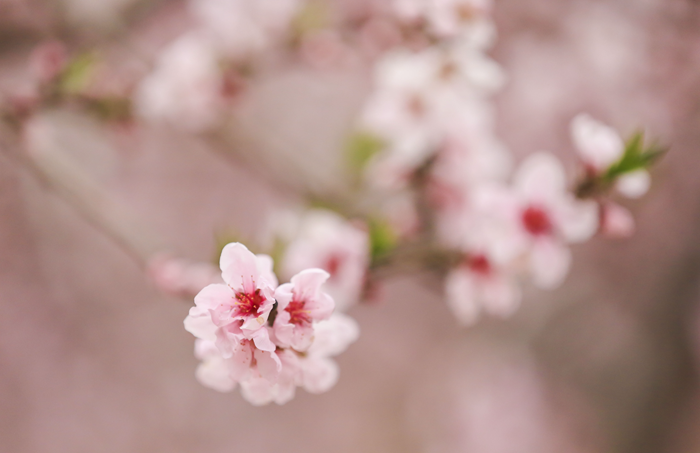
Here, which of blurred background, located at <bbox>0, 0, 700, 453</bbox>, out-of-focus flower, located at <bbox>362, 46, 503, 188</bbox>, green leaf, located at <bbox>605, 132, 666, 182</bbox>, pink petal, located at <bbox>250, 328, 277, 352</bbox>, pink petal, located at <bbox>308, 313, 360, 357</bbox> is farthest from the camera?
blurred background, located at <bbox>0, 0, 700, 453</bbox>

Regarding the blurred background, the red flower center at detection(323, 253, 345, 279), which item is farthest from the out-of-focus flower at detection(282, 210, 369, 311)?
the blurred background

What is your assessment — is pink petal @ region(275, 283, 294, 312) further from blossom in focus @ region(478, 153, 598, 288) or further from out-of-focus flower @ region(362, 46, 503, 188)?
out-of-focus flower @ region(362, 46, 503, 188)

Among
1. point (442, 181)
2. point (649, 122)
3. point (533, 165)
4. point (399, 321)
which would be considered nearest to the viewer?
Result: point (533, 165)

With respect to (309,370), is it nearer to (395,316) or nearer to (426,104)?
(426,104)

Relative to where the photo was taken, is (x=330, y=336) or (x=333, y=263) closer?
(x=330, y=336)

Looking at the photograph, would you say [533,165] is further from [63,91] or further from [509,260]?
[63,91]

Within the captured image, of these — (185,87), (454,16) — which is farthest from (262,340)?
(185,87)

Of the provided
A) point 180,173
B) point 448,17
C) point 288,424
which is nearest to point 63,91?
point 448,17
